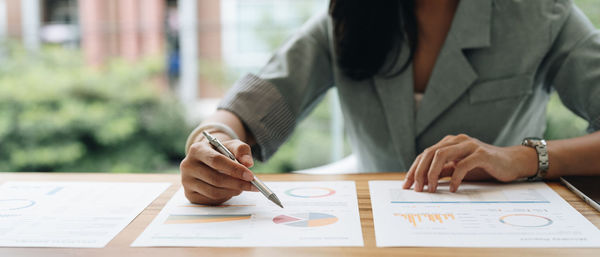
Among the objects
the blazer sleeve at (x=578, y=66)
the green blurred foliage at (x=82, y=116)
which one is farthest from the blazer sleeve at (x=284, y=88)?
the green blurred foliage at (x=82, y=116)

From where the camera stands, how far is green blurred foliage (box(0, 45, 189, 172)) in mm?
3844

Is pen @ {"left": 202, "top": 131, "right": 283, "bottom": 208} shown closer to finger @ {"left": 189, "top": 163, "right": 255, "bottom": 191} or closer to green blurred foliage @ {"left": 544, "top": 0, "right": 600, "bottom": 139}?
finger @ {"left": 189, "top": 163, "right": 255, "bottom": 191}

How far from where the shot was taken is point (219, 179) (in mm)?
702

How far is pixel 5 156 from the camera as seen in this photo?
12.6 feet

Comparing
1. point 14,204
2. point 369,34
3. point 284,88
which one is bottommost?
point 14,204

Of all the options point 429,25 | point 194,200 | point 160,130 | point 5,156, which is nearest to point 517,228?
point 194,200

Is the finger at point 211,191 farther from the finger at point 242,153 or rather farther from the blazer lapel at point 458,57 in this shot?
the blazer lapel at point 458,57

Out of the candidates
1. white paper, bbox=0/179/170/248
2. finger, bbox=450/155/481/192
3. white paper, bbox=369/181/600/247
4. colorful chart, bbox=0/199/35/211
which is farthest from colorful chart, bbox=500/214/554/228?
colorful chart, bbox=0/199/35/211

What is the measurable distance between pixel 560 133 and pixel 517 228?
1948 mm

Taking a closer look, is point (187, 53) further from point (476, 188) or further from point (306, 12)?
point (476, 188)

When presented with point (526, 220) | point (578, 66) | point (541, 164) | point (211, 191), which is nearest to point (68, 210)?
point (211, 191)

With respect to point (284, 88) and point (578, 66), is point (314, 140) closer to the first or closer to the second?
point (284, 88)

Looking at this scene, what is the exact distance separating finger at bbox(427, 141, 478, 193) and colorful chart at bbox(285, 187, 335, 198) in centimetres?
15

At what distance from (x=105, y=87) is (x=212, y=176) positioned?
3.57 m
